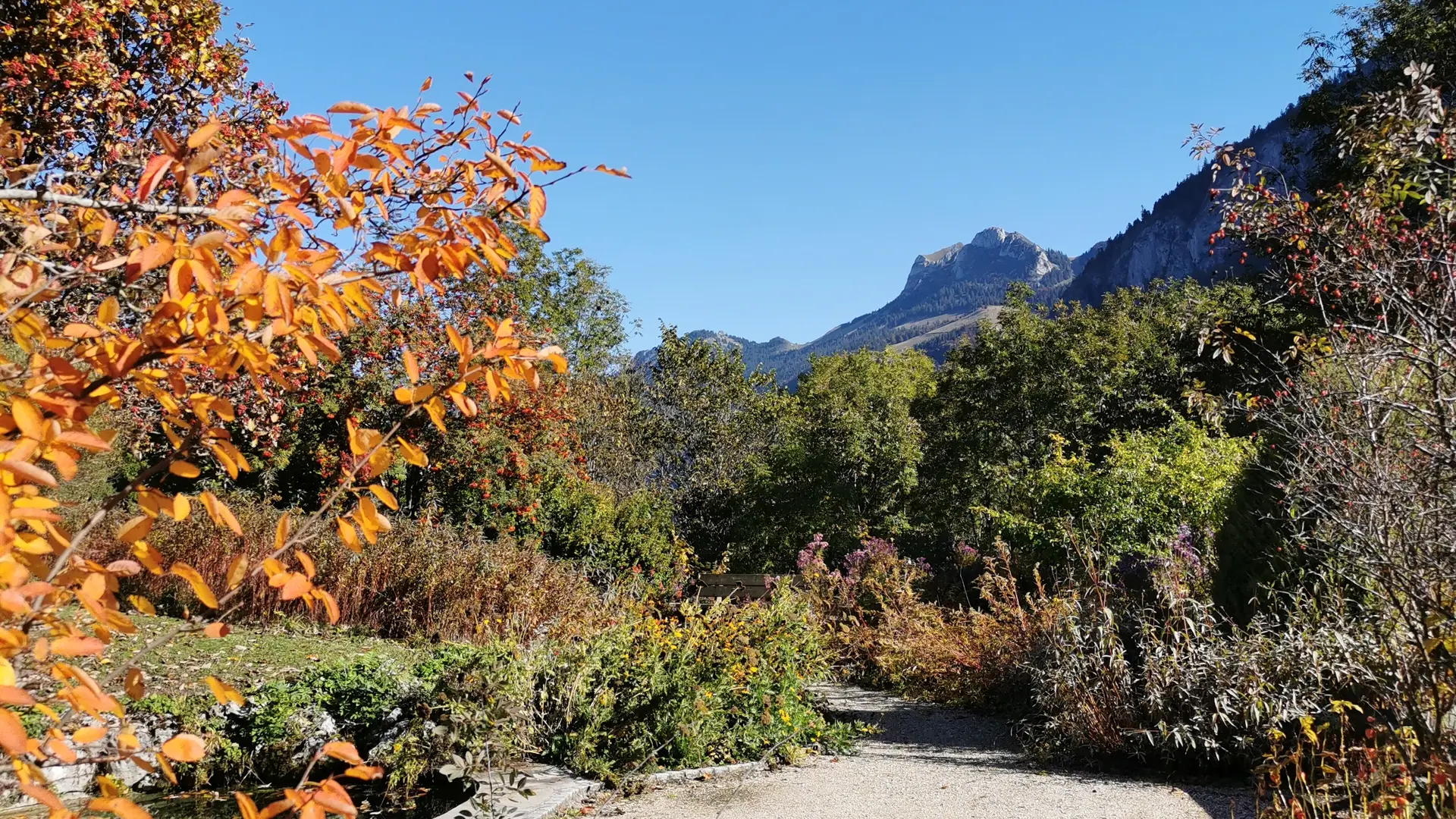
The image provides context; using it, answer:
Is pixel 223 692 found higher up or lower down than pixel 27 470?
lower down

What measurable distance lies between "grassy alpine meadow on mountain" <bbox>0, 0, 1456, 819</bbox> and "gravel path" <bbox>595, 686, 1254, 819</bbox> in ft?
0.15

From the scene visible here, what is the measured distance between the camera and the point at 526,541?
1027cm

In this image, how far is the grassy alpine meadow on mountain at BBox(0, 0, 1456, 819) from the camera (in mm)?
1139

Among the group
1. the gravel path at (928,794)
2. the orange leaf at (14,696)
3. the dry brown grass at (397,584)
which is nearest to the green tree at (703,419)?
the dry brown grass at (397,584)

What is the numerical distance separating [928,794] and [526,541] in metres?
6.51

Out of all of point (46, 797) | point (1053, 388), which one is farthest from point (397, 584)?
point (1053, 388)

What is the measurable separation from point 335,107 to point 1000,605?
22.9 feet

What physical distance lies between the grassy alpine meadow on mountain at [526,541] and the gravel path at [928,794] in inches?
1.8

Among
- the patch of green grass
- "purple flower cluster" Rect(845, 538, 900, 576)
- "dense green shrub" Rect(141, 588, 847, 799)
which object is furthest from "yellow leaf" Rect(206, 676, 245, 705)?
"purple flower cluster" Rect(845, 538, 900, 576)

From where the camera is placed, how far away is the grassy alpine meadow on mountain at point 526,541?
114 centimetres

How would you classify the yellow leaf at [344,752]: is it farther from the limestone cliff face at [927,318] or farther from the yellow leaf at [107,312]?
the limestone cliff face at [927,318]

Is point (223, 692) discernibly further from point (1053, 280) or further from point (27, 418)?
point (1053, 280)

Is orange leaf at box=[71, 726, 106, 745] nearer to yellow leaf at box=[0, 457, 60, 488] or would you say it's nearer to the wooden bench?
yellow leaf at box=[0, 457, 60, 488]

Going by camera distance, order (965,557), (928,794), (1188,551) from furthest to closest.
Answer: (965,557) < (1188,551) < (928,794)
